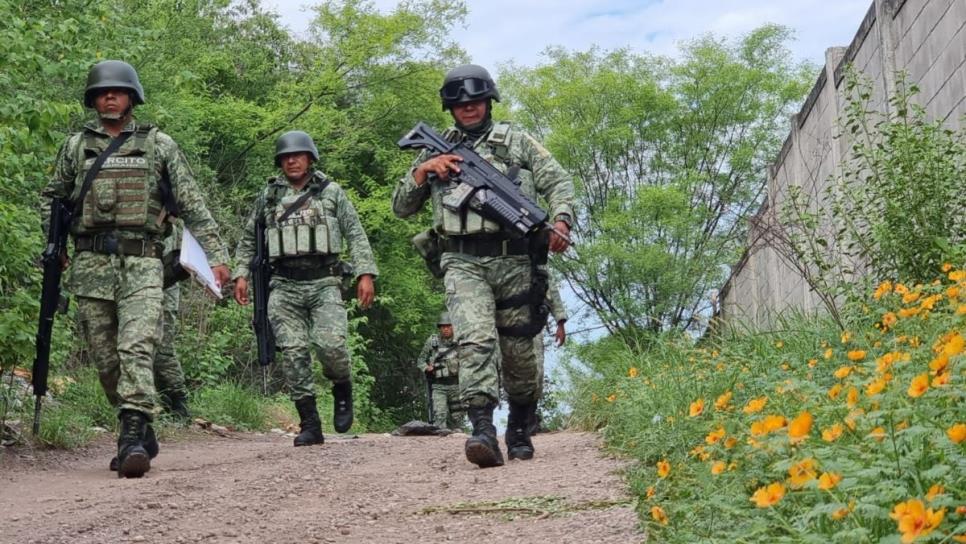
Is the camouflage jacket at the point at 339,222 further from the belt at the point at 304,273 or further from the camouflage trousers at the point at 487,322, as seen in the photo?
the camouflage trousers at the point at 487,322

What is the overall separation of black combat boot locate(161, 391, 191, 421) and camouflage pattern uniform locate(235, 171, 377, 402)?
145cm

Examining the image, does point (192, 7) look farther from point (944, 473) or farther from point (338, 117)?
point (944, 473)

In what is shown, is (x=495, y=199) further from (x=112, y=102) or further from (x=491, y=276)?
(x=112, y=102)

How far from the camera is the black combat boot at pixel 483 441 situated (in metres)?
6.07

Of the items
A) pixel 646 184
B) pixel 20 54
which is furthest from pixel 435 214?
pixel 646 184

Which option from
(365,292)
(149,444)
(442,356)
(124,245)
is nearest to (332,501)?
(149,444)

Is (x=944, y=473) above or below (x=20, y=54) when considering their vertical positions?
below

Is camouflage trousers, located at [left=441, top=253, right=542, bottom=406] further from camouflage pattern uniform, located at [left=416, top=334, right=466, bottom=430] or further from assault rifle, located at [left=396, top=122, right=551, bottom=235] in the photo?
camouflage pattern uniform, located at [left=416, top=334, right=466, bottom=430]

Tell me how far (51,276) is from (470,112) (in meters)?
2.55

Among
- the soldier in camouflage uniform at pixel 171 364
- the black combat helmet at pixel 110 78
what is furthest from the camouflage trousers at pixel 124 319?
the soldier in camouflage uniform at pixel 171 364

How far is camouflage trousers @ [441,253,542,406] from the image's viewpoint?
6262 mm

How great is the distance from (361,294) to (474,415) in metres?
2.19

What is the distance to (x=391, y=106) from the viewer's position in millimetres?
30906

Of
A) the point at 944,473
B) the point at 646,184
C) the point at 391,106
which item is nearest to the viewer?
the point at 944,473
